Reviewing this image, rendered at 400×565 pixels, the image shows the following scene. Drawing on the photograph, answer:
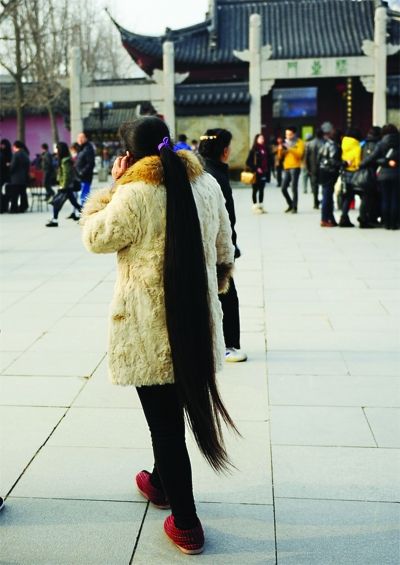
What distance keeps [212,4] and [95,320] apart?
2757 cm

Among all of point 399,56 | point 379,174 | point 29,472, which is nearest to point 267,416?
point 29,472

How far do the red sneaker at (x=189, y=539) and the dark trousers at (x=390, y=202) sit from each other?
9319mm

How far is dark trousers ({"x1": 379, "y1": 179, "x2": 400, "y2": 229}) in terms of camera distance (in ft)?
37.0

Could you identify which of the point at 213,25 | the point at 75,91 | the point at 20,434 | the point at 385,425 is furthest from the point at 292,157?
the point at 213,25

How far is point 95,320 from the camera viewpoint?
6141mm

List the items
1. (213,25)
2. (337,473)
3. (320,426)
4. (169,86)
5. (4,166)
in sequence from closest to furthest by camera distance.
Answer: (337,473), (320,426), (4,166), (169,86), (213,25)

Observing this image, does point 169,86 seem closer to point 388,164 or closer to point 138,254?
point 388,164

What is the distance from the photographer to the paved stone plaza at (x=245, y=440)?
272 cm

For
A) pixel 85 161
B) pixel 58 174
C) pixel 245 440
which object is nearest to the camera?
pixel 245 440

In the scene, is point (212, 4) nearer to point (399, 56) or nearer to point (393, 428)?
point (399, 56)

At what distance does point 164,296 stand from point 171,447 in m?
0.52

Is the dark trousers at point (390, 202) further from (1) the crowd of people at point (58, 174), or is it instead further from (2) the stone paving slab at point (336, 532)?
(2) the stone paving slab at point (336, 532)

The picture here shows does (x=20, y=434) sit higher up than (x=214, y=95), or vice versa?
(x=214, y=95)

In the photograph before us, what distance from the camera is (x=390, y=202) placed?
11578 millimetres
